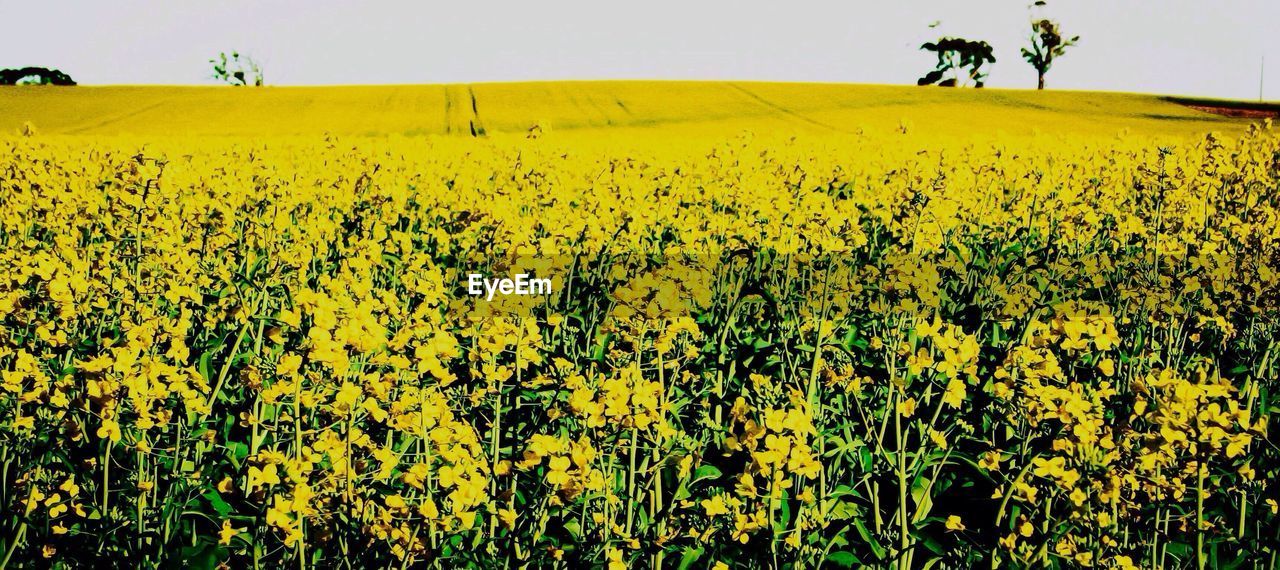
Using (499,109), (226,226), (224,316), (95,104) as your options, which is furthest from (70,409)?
(95,104)

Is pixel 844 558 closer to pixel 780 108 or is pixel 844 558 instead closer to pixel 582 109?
pixel 582 109

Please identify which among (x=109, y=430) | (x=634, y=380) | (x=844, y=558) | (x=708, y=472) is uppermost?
(x=634, y=380)

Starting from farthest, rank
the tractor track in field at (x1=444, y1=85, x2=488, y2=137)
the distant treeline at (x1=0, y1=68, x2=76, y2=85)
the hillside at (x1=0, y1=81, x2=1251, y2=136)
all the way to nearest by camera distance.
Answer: the distant treeline at (x1=0, y1=68, x2=76, y2=85)
the hillside at (x1=0, y1=81, x2=1251, y2=136)
the tractor track in field at (x1=444, y1=85, x2=488, y2=137)

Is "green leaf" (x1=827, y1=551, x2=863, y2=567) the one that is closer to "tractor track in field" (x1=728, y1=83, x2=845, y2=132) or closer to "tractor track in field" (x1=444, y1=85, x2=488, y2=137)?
"tractor track in field" (x1=444, y1=85, x2=488, y2=137)

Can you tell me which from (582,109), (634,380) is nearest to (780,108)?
(582,109)

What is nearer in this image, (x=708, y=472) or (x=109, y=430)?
(x=109, y=430)

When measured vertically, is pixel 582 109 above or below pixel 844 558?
above

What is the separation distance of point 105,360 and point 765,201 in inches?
216

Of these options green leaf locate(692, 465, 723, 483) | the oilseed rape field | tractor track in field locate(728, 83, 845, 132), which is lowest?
green leaf locate(692, 465, 723, 483)

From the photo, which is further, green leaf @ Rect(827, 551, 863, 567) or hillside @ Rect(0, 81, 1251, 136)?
hillside @ Rect(0, 81, 1251, 136)

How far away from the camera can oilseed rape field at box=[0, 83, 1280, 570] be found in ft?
9.44

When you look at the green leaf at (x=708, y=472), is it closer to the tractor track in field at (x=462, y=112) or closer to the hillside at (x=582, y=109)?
the hillside at (x=582, y=109)

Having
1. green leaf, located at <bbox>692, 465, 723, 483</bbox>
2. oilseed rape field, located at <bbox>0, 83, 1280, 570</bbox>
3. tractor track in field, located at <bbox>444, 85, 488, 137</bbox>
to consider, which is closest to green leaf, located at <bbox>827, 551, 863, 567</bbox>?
oilseed rape field, located at <bbox>0, 83, 1280, 570</bbox>

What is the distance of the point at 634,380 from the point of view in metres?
2.95
